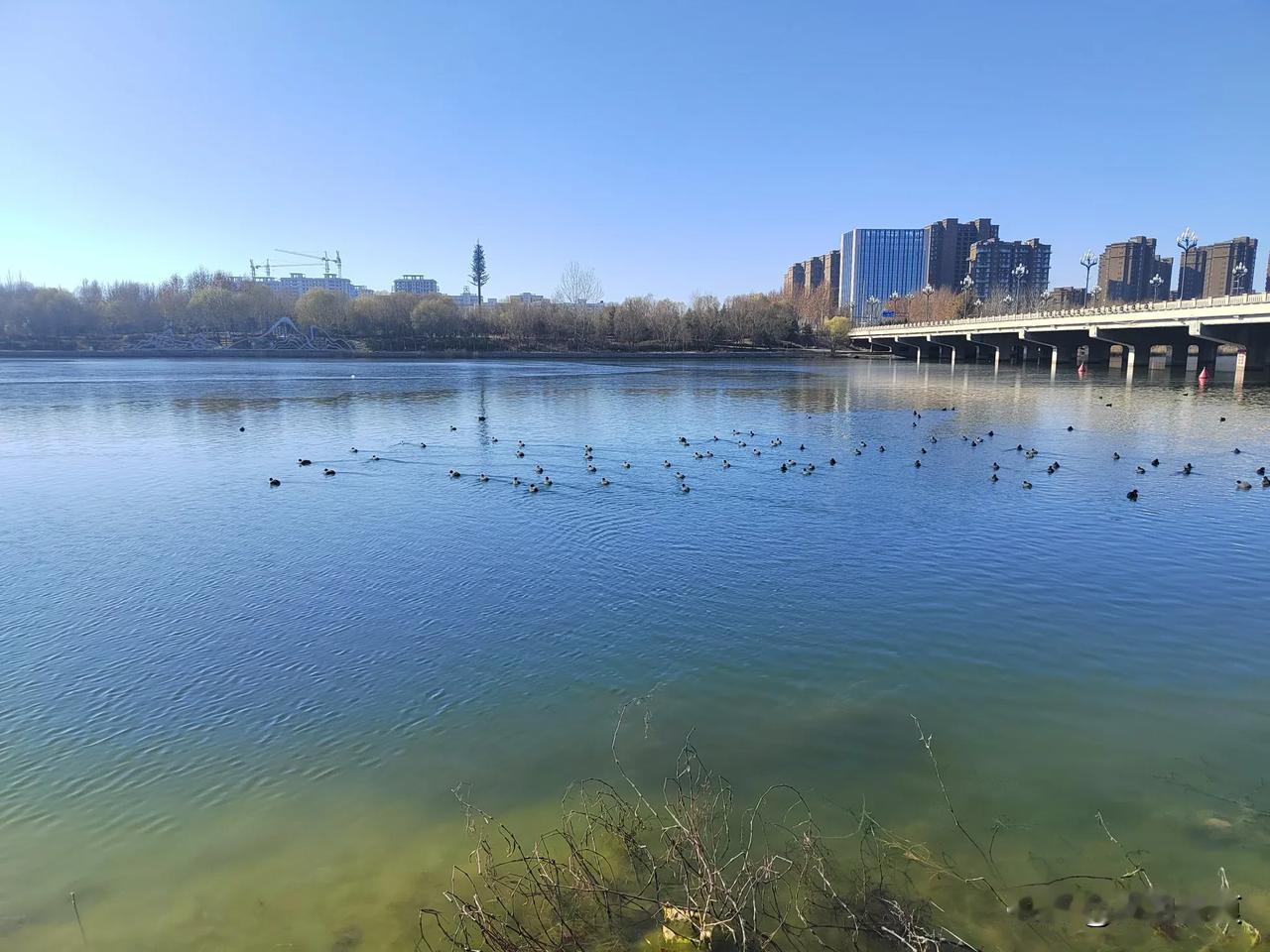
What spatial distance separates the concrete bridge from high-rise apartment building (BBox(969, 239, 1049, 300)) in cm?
7890

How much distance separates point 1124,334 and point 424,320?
10529 centimetres

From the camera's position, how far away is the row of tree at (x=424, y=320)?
132 m

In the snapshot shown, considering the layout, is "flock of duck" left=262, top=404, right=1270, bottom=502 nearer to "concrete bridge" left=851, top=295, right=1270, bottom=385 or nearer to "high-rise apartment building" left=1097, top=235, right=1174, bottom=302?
"concrete bridge" left=851, top=295, right=1270, bottom=385

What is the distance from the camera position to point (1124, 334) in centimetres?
6850

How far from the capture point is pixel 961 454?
1106 inches

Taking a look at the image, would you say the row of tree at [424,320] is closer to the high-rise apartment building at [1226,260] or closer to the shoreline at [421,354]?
the shoreline at [421,354]

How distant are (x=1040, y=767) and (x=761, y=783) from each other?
3.08 metres

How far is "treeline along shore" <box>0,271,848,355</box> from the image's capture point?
127 meters

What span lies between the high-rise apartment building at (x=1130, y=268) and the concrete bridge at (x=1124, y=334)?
57.4 m

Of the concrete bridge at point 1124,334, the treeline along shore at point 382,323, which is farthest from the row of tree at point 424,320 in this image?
the concrete bridge at point 1124,334

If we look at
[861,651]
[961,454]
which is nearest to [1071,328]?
[961,454]

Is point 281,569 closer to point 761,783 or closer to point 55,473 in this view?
point 761,783

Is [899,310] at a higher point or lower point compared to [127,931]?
higher

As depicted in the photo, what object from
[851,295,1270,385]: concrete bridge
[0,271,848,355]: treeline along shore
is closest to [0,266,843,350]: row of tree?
[0,271,848,355]: treeline along shore
